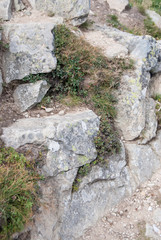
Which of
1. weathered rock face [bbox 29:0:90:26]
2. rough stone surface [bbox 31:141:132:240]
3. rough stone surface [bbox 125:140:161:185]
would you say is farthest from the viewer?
weathered rock face [bbox 29:0:90:26]

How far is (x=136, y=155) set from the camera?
664 cm

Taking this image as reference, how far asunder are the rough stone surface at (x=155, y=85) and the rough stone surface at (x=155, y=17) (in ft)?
13.7

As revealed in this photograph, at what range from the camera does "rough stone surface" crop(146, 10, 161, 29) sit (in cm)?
1112

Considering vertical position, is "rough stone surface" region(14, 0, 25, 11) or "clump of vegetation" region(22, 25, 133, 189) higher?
"rough stone surface" region(14, 0, 25, 11)

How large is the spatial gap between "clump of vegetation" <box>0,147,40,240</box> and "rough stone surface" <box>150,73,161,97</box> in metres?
5.56

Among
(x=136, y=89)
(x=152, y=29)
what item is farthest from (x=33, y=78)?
(x=152, y=29)

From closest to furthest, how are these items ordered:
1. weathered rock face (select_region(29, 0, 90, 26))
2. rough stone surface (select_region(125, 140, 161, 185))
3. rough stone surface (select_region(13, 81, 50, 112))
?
1. rough stone surface (select_region(13, 81, 50, 112))
2. rough stone surface (select_region(125, 140, 161, 185))
3. weathered rock face (select_region(29, 0, 90, 26))

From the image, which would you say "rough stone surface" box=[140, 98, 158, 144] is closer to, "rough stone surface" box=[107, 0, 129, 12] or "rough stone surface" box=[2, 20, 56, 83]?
"rough stone surface" box=[2, 20, 56, 83]

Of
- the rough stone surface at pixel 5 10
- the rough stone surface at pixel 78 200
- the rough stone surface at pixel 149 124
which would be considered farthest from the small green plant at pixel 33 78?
the rough stone surface at pixel 149 124

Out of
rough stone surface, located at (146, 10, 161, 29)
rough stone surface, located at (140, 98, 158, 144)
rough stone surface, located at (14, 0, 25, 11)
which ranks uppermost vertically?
rough stone surface, located at (14, 0, 25, 11)

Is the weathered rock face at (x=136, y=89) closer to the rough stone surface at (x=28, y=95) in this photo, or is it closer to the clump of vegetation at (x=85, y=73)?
the clump of vegetation at (x=85, y=73)

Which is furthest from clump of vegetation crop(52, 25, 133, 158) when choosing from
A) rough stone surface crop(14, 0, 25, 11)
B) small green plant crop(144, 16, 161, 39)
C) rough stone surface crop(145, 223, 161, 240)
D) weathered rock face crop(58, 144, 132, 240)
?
small green plant crop(144, 16, 161, 39)

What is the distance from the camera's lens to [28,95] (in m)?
6.18

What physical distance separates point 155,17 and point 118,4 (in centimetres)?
205
